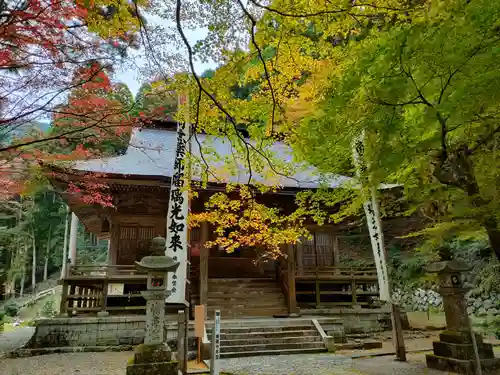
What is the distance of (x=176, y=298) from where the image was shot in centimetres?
679

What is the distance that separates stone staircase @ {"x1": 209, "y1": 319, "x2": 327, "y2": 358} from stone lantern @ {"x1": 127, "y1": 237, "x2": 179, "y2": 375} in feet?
9.77

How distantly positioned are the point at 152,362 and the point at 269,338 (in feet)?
14.0

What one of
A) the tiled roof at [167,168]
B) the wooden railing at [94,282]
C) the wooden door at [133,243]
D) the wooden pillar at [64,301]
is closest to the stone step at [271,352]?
the wooden railing at [94,282]

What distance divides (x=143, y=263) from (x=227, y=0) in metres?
4.31

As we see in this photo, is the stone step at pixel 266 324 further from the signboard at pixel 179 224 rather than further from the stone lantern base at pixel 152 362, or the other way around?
the stone lantern base at pixel 152 362

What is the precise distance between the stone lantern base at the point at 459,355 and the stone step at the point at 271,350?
9.02 feet

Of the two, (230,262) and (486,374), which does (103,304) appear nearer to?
(230,262)

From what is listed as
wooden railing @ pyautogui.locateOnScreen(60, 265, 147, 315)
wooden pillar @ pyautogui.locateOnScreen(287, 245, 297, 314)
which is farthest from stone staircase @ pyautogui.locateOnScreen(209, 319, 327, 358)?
wooden railing @ pyautogui.locateOnScreen(60, 265, 147, 315)

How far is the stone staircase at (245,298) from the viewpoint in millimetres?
11141

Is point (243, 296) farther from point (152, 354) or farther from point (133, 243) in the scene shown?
point (152, 354)

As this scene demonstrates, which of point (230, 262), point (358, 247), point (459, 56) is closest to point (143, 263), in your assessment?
point (459, 56)

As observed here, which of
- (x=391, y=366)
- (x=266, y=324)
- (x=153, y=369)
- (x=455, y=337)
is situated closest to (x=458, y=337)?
(x=455, y=337)

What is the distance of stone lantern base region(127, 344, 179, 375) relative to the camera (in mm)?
5148

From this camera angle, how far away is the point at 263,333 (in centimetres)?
898
